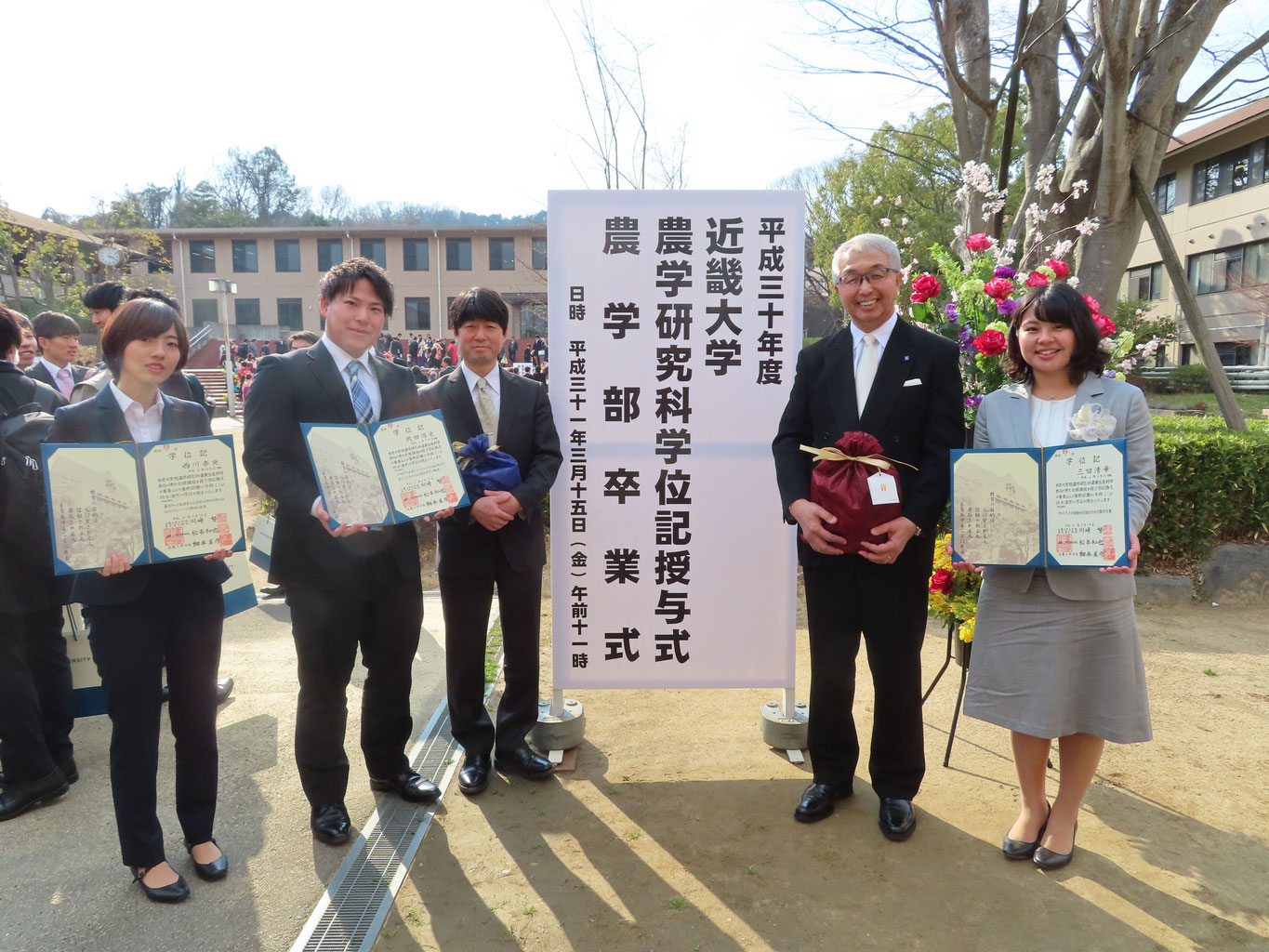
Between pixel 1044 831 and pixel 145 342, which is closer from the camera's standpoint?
pixel 145 342

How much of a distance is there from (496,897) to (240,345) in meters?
27.6

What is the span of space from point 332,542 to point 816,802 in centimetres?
197

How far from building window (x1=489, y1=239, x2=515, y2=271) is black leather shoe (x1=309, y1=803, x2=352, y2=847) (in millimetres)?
28327

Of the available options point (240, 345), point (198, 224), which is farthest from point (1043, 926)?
point (198, 224)

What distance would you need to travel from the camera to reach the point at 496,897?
250 cm

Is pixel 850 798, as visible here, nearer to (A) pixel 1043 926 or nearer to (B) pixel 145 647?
(A) pixel 1043 926

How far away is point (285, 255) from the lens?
31453mm

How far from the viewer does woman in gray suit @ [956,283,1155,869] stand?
7.96 ft

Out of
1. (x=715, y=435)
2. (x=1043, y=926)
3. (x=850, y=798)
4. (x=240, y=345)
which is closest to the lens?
(x=1043, y=926)

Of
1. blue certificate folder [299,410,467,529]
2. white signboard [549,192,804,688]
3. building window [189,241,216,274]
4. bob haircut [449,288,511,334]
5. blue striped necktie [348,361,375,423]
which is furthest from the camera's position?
building window [189,241,216,274]

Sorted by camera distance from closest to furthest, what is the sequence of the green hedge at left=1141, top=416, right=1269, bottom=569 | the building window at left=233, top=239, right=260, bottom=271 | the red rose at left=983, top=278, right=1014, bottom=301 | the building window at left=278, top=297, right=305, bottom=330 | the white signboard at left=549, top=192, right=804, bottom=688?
the white signboard at left=549, top=192, right=804, bottom=688 → the red rose at left=983, top=278, right=1014, bottom=301 → the green hedge at left=1141, top=416, right=1269, bottom=569 → the building window at left=233, top=239, right=260, bottom=271 → the building window at left=278, top=297, right=305, bottom=330

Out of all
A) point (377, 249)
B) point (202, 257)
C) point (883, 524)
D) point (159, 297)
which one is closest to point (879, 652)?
point (883, 524)

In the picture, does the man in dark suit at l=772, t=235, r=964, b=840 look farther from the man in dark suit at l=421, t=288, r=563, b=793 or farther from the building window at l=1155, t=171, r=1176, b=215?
the building window at l=1155, t=171, r=1176, b=215

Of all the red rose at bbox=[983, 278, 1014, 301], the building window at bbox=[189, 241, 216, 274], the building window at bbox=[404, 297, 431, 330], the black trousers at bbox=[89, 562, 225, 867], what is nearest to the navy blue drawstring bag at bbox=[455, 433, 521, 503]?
the black trousers at bbox=[89, 562, 225, 867]
